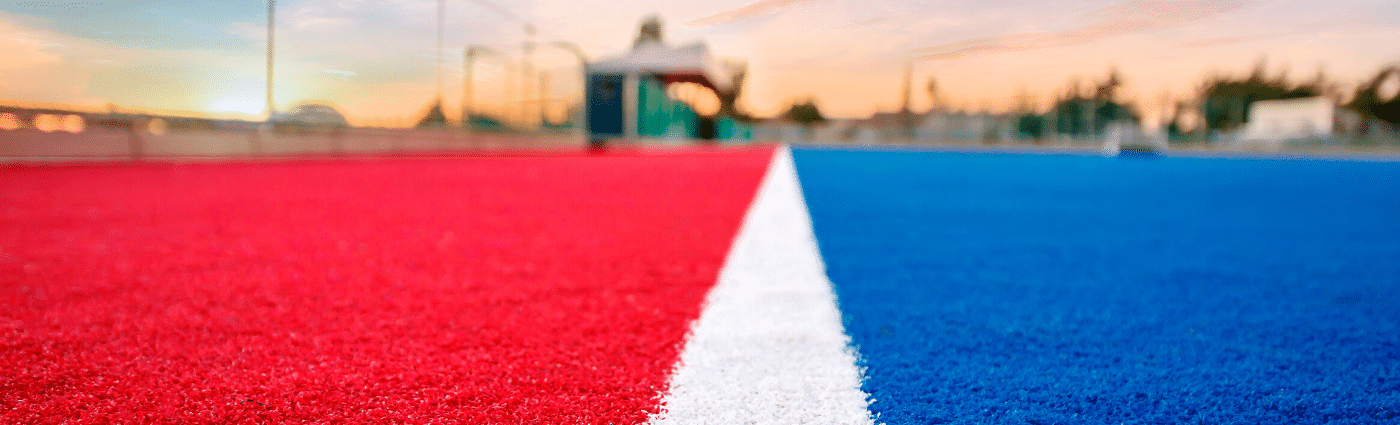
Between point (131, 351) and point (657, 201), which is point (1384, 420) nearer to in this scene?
point (131, 351)

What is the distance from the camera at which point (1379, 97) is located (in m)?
30.8

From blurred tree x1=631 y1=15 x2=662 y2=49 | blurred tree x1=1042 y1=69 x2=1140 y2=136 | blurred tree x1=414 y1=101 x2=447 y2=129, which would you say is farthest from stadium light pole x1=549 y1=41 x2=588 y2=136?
blurred tree x1=1042 y1=69 x2=1140 y2=136

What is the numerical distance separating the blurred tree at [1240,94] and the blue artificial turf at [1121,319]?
29392mm

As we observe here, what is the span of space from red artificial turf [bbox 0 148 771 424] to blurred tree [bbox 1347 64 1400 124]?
37.3m

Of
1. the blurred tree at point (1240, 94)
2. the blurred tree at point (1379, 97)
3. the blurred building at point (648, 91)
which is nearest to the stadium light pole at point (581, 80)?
the blurred building at point (648, 91)

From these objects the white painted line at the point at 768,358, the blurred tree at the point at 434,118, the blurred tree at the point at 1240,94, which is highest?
the blurred tree at the point at 1240,94

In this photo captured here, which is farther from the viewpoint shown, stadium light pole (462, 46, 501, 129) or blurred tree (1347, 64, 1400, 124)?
blurred tree (1347, 64, 1400, 124)

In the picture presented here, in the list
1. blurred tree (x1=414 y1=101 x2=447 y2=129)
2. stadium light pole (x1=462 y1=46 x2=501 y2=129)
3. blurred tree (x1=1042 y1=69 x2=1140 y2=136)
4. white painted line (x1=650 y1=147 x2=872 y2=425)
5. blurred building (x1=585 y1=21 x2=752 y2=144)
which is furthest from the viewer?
blurred tree (x1=1042 y1=69 x2=1140 y2=136)

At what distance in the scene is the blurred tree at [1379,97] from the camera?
95.3 ft

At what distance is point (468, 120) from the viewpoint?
13.2 metres

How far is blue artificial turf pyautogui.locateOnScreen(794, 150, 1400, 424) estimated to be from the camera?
3.01ft

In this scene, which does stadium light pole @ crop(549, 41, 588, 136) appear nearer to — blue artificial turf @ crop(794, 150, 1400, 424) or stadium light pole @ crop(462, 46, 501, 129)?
stadium light pole @ crop(462, 46, 501, 129)

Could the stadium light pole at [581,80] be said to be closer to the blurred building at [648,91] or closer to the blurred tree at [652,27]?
the blurred building at [648,91]

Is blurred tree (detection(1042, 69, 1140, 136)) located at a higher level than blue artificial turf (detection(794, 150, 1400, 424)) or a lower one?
higher
